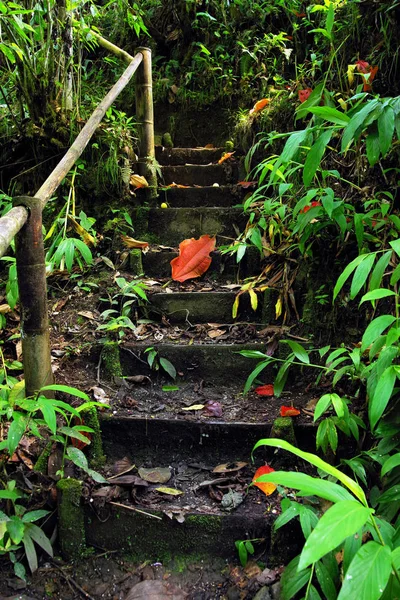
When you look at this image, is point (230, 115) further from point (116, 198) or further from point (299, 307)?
point (299, 307)

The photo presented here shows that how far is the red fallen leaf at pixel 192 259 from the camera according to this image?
2.98 m

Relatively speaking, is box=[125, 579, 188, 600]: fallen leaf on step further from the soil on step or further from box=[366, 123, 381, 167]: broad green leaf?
box=[366, 123, 381, 167]: broad green leaf

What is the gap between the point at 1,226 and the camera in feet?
5.26

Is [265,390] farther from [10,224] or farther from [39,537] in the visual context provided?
[10,224]

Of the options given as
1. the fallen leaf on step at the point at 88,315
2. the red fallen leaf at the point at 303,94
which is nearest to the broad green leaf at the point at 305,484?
the fallen leaf on step at the point at 88,315

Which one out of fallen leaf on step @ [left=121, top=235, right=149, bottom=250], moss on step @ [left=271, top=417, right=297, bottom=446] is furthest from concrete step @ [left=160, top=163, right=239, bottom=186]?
moss on step @ [left=271, top=417, right=297, bottom=446]

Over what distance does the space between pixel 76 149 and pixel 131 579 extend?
6.40 ft

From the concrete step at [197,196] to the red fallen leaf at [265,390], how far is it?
5.57ft

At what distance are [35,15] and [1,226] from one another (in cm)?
226

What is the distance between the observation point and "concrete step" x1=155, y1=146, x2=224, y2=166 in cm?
415

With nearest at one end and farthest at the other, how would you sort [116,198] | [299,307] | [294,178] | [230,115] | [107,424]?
1. [107,424]
2. [299,307]
3. [294,178]
4. [116,198]
5. [230,115]

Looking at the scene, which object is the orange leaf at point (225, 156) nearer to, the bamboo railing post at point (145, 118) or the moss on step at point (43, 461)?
the bamboo railing post at point (145, 118)

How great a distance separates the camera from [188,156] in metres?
4.27

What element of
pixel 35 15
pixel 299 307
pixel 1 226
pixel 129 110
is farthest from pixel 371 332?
pixel 129 110
